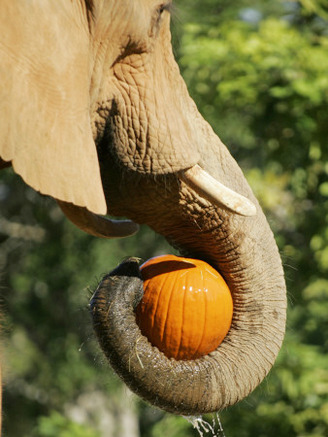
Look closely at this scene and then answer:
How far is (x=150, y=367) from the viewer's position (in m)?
1.94

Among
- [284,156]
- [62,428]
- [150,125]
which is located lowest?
[62,428]

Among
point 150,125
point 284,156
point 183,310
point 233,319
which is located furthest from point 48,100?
point 284,156

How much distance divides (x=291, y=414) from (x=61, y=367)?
13.7ft

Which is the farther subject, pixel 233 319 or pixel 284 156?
pixel 284 156

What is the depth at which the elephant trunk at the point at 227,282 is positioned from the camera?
6.38 ft

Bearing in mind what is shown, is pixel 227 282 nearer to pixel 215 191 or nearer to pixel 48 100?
pixel 215 191

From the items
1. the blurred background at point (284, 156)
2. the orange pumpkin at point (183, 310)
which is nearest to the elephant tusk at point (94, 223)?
the orange pumpkin at point (183, 310)

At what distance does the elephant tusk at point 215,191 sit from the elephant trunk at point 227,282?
0.08 ft

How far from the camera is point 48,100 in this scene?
1683 millimetres

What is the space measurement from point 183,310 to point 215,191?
31cm

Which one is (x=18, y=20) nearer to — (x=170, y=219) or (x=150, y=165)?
(x=150, y=165)

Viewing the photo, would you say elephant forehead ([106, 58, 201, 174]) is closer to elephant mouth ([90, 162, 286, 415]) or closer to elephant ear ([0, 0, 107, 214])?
elephant mouth ([90, 162, 286, 415])

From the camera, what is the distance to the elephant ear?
63.3 inches

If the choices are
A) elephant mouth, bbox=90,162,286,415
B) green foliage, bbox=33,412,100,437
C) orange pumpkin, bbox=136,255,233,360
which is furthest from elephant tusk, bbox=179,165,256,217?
green foliage, bbox=33,412,100,437
